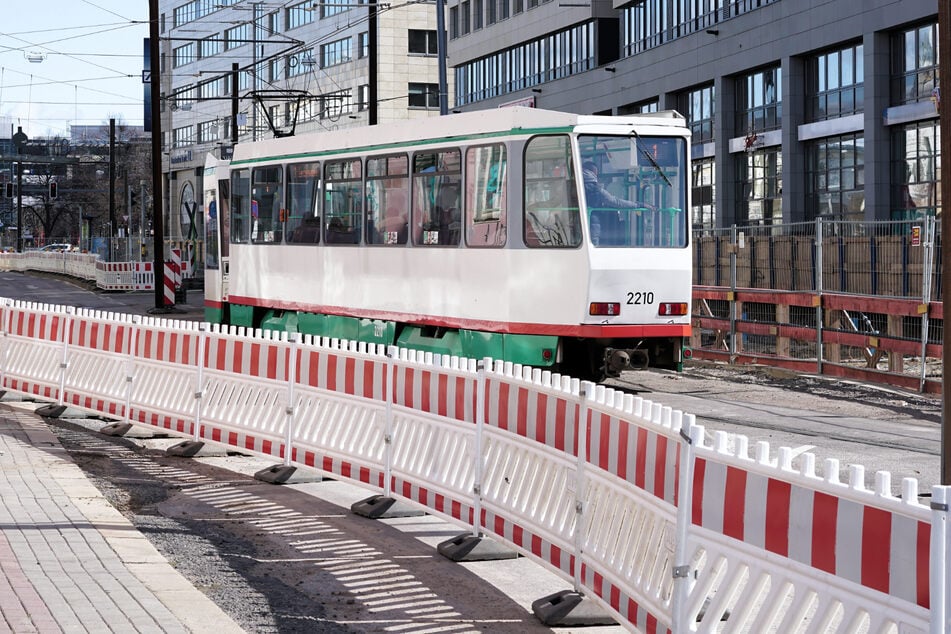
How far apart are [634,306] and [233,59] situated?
8331cm

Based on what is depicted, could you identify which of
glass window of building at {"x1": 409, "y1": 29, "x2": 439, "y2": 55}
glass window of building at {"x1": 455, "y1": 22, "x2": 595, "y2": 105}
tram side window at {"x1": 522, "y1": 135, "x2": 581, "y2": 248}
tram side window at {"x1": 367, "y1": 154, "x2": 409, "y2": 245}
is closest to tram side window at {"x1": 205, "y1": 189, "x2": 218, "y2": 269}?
tram side window at {"x1": 367, "y1": 154, "x2": 409, "y2": 245}

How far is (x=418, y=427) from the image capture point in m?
10.6

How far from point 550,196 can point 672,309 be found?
7.01 feet

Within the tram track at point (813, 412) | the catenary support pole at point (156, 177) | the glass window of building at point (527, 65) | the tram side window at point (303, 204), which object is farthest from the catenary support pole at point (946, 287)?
the glass window of building at point (527, 65)

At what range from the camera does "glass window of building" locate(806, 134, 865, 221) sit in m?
37.9

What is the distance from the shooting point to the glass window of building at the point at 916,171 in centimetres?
3447

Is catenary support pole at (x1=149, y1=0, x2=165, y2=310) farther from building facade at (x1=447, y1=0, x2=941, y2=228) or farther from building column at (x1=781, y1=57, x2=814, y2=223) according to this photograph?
building column at (x1=781, y1=57, x2=814, y2=223)

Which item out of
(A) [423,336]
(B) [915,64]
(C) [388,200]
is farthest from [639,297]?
(B) [915,64]

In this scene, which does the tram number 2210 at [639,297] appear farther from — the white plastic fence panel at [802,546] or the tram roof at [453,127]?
the white plastic fence panel at [802,546]

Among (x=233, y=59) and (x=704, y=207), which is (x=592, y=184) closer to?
(x=704, y=207)

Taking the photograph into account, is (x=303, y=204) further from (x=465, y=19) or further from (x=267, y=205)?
(x=465, y=19)

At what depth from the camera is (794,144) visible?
40.8 metres

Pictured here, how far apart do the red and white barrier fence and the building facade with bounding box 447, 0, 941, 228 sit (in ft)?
70.6

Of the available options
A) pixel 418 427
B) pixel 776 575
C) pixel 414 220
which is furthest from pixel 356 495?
pixel 414 220
